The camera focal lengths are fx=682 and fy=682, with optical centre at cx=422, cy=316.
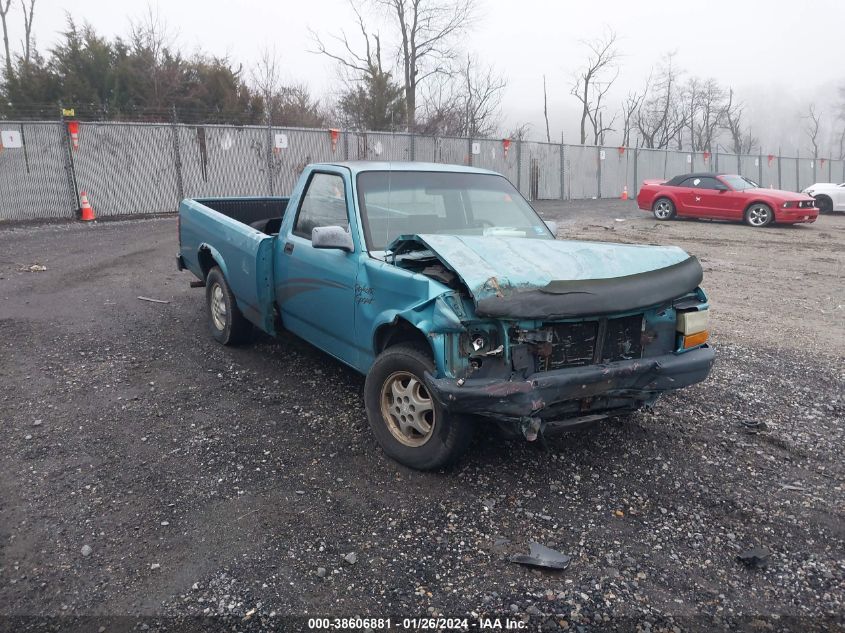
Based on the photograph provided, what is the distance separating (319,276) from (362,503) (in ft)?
5.92

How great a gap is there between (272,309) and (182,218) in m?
2.22

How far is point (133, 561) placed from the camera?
10.1 feet

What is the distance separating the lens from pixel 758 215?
1761cm

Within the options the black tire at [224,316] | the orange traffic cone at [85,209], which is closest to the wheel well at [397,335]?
the black tire at [224,316]

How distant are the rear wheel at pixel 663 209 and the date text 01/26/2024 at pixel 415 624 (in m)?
18.0

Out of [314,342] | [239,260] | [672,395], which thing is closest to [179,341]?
[239,260]

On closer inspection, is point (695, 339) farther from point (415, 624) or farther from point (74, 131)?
point (74, 131)

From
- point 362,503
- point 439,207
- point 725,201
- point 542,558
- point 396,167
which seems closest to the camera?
point 542,558

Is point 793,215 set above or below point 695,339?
above

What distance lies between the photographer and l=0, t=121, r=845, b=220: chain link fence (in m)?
15.6

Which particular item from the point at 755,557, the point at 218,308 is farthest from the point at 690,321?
the point at 218,308

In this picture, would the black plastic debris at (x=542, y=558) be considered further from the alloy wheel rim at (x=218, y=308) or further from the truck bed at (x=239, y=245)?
the alloy wheel rim at (x=218, y=308)

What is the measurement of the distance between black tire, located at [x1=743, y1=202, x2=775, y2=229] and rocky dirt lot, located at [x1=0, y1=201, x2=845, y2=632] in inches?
492

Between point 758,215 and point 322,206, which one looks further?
point 758,215
